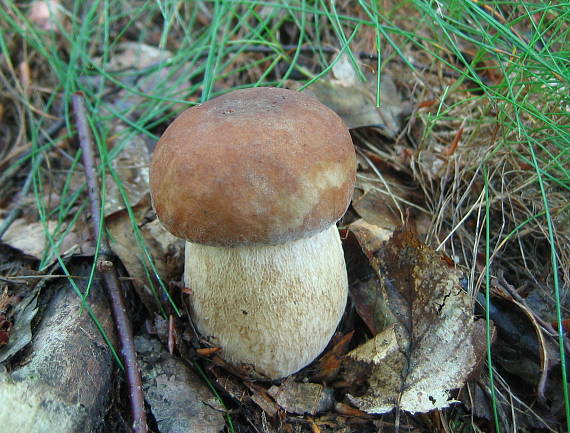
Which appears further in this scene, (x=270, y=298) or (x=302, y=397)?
(x=302, y=397)

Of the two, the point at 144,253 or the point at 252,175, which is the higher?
the point at 252,175

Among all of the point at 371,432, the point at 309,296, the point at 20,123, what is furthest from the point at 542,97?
the point at 20,123

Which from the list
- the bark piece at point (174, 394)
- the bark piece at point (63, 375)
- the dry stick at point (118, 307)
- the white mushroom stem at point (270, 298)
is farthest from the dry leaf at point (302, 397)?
the bark piece at point (63, 375)

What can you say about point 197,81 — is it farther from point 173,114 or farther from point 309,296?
point 309,296

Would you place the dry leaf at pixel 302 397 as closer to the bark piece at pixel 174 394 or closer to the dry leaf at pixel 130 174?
the bark piece at pixel 174 394

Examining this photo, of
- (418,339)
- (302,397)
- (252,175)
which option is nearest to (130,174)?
(252,175)

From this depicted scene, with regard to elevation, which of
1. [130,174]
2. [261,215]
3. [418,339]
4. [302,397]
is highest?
[261,215]

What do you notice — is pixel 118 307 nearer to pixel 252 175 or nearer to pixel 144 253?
pixel 144 253
